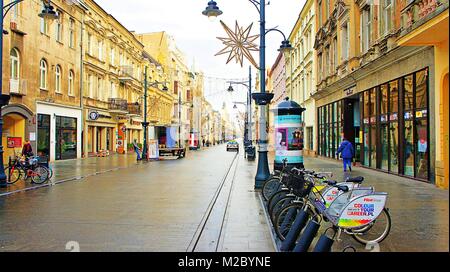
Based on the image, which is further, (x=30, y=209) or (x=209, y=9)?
(x=209, y=9)

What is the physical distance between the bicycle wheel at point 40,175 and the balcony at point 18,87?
9.68 meters

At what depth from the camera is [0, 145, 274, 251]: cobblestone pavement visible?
600 centimetres

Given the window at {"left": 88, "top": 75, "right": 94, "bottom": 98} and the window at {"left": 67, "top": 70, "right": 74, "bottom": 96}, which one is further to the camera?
the window at {"left": 88, "top": 75, "right": 94, "bottom": 98}

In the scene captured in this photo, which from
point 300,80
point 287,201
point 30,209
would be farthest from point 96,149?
point 287,201

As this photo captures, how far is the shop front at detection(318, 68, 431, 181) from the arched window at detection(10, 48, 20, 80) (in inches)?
732

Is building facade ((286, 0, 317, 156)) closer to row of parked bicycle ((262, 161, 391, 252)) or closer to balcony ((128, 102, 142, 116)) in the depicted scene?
balcony ((128, 102, 142, 116))

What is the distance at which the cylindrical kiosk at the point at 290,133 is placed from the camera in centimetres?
1506

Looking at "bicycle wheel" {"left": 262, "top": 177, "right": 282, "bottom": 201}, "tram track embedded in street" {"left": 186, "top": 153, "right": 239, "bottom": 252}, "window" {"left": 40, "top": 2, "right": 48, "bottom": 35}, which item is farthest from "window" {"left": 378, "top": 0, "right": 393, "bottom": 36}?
"window" {"left": 40, "top": 2, "right": 48, "bottom": 35}

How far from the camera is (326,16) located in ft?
94.8

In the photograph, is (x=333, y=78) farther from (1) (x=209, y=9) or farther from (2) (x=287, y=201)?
(2) (x=287, y=201)

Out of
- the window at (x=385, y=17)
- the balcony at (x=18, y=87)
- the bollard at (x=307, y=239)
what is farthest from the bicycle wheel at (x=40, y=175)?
the window at (x=385, y=17)

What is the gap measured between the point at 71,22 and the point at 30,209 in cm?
2473

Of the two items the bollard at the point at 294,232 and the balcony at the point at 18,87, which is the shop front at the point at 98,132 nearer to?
the balcony at the point at 18,87

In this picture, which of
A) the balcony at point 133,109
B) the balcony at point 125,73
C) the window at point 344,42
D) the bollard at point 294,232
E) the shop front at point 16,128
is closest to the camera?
Answer: the bollard at point 294,232
